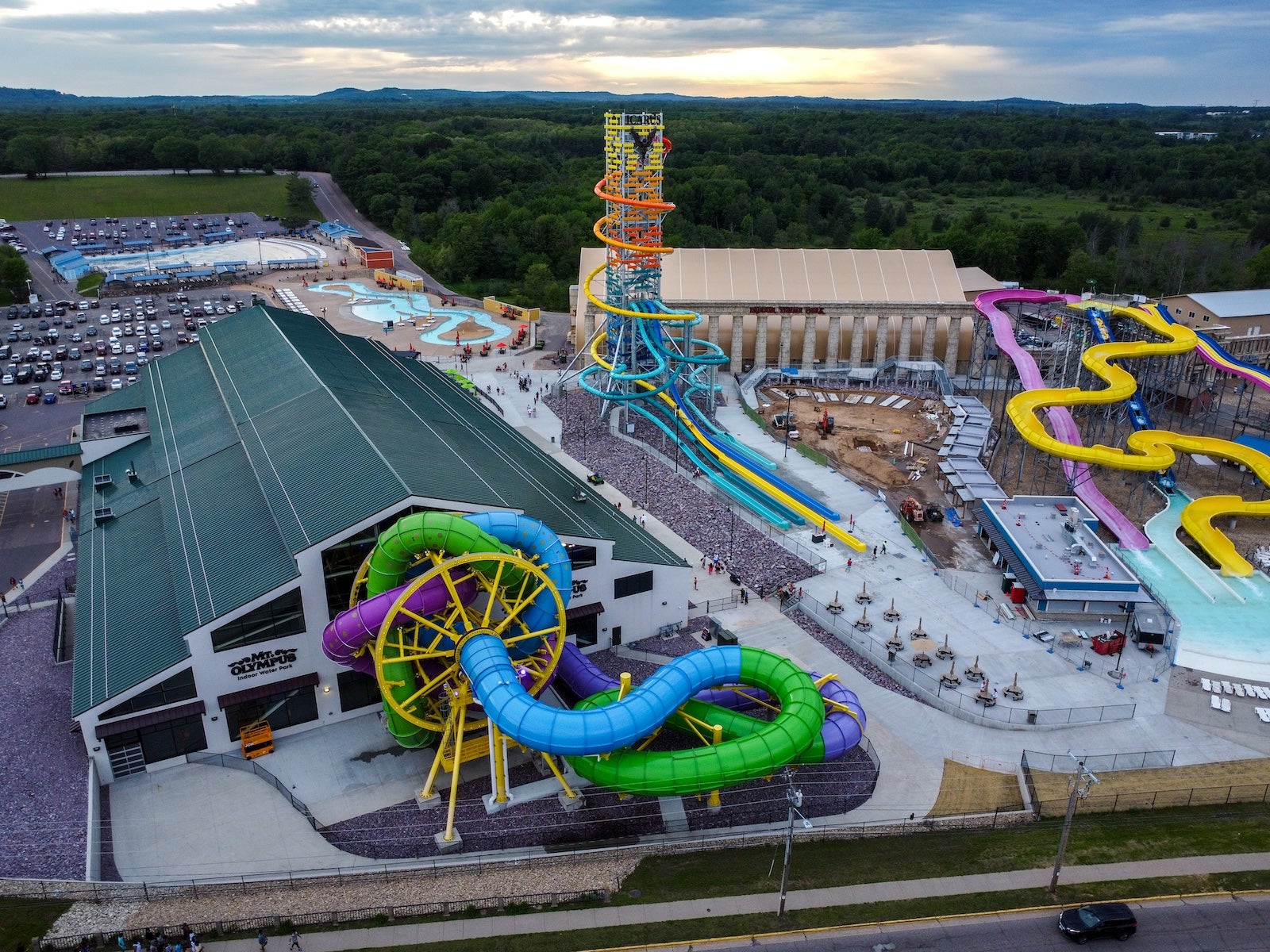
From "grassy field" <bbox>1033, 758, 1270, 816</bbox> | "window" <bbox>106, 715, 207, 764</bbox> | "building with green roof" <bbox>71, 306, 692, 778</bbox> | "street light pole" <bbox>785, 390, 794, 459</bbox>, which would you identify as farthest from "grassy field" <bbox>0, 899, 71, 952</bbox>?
"street light pole" <bbox>785, 390, 794, 459</bbox>

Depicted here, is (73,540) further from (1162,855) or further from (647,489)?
(1162,855)

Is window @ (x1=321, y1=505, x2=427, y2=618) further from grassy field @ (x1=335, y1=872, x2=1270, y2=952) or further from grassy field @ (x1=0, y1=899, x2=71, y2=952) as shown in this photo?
grassy field @ (x1=335, y1=872, x2=1270, y2=952)

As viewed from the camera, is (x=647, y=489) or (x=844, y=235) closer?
(x=647, y=489)

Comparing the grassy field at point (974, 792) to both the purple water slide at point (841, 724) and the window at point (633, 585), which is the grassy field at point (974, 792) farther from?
the window at point (633, 585)

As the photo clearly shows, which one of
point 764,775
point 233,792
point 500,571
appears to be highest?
point 500,571

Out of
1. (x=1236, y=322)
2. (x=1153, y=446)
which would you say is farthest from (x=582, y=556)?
(x=1236, y=322)

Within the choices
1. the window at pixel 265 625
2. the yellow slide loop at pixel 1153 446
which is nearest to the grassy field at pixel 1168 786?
the yellow slide loop at pixel 1153 446

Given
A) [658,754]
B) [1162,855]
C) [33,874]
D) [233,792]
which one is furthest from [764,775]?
[33,874]
